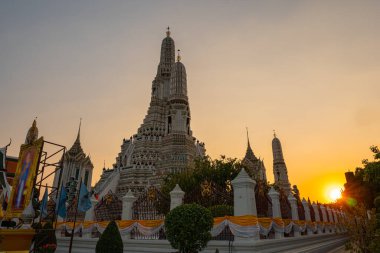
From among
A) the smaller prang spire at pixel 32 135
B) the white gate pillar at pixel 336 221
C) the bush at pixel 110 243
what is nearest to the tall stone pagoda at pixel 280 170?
the white gate pillar at pixel 336 221

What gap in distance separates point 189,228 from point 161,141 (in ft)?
153

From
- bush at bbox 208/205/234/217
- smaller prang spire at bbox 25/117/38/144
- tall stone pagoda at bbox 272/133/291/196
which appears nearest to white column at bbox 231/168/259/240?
bush at bbox 208/205/234/217

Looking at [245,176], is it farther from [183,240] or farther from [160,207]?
A: [160,207]

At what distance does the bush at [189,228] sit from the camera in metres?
10.8

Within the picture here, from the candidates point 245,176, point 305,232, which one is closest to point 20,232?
point 245,176

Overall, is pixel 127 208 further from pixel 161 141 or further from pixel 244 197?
pixel 161 141

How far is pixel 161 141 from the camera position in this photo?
5700 cm

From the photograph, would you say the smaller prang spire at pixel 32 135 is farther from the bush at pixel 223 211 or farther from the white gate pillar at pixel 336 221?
the white gate pillar at pixel 336 221

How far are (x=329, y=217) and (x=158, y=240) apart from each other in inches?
972

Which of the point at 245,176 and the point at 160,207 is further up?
the point at 245,176

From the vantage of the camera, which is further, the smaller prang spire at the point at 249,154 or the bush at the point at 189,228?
the smaller prang spire at the point at 249,154

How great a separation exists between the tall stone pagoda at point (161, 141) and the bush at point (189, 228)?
1323 inches

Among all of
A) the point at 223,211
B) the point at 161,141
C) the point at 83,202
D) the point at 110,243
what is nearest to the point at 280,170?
the point at 161,141

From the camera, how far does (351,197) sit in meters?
43.9
